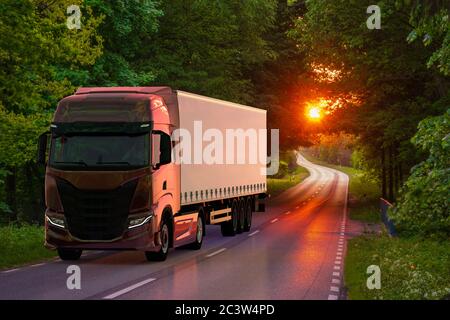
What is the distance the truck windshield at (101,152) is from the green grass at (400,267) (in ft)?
17.2

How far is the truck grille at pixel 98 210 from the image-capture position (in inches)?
661

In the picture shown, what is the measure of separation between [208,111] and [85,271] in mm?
6937

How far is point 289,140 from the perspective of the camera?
2101 inches

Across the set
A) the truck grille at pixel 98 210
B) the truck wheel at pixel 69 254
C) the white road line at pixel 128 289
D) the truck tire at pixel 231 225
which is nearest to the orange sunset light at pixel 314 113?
the truck tire at pixel 231 225

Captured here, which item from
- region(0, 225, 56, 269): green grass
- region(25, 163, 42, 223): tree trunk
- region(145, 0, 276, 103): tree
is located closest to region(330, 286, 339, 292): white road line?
region(0, 225, 56, 269): green grass

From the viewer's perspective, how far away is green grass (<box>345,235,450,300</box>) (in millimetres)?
13031

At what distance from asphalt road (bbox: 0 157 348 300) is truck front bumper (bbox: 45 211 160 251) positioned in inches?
18.2

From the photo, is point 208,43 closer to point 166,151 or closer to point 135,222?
point 166,151

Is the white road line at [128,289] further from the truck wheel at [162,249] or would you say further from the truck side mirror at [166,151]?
the truck side mirror at [166,151]

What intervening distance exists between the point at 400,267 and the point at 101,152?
6.85 meters

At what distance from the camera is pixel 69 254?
18.5 m

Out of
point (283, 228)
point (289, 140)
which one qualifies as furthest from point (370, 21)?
point (289, 140)

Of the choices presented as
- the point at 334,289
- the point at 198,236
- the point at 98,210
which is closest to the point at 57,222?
the point at 98,210

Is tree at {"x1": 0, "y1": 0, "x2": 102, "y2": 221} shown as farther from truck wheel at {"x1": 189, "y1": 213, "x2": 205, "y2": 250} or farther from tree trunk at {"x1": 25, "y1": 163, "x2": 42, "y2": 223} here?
tree trunk at {"x1": 25, "y1": 163, "x2": 42, "y2": 223}
